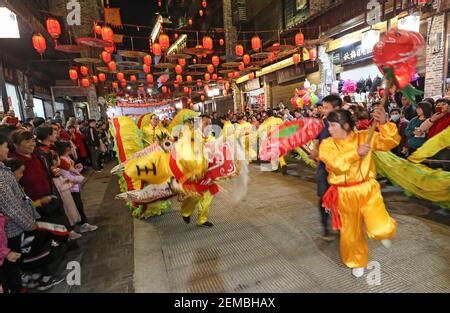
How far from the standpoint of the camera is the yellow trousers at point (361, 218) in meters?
2.70

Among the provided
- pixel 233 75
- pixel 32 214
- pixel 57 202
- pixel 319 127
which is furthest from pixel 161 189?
pixel 233 75

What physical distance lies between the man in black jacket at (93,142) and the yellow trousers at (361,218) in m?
9.42

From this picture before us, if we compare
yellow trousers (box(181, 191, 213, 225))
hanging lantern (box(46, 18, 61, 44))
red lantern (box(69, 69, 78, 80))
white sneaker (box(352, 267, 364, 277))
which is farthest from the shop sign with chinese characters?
red lantern (box(69, 69, 78, 80))

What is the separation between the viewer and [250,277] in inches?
121

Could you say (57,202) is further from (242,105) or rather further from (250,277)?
(242,105)

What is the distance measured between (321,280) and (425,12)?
8.64 metres

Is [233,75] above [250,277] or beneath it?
above

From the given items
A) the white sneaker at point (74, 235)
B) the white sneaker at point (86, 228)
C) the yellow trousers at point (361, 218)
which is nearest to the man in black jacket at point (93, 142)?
the white sneaker at point (86, 228)

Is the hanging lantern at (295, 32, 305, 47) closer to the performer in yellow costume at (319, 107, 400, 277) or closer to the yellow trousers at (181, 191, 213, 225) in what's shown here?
the yellow trousers at (181, 191, 213, 225)

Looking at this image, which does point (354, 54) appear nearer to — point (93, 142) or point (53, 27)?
point (93, 142)

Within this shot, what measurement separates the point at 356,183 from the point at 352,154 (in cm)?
34

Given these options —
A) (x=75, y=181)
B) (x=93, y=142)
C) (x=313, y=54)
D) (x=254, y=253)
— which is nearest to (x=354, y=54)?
(x=313, y=54)

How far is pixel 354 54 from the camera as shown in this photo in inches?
427

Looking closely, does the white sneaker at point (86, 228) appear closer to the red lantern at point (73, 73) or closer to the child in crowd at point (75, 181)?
the child in crowd at point (75, 181)
